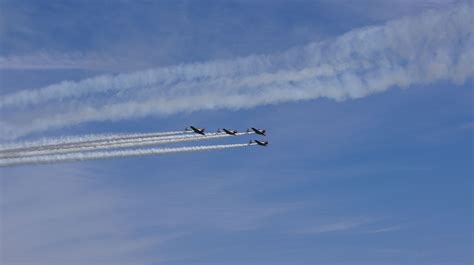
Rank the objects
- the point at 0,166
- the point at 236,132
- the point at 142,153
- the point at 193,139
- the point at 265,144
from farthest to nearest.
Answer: the point at 265,144
the point at 236,132
the point at 193,139
the point at 142,153
the point at 0,166

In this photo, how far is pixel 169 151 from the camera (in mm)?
105812

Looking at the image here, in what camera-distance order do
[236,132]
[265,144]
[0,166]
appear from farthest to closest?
[265,144] < [236,132] < [0,166]

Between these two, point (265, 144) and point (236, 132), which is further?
point (265, 144)

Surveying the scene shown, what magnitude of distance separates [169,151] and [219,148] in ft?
34.7

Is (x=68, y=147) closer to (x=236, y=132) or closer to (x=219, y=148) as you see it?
(x=219, y=148)

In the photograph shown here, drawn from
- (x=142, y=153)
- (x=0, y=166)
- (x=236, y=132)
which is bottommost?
(x=0, y=166)

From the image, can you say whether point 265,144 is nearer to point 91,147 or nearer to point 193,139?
point 193,139

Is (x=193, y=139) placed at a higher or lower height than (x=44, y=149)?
higher

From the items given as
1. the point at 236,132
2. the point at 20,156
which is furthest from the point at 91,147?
the point at 236,132

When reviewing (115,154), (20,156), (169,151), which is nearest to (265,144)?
(169,151)

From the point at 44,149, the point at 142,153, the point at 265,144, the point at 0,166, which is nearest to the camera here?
the point at 0,166

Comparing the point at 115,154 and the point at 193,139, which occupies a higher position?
the point at 193,139

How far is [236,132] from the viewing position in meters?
122

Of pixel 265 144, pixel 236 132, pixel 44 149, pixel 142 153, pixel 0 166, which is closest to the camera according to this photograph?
pixel 0 166
